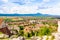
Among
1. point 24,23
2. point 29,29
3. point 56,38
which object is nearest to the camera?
point 56,38

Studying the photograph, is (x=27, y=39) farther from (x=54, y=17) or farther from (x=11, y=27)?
(x=54, y=17)

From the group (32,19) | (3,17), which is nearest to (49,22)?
(32,19)

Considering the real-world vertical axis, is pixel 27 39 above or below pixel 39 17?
below

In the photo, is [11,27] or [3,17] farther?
[3,17]

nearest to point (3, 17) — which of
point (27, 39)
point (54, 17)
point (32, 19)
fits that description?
point (32, 19)

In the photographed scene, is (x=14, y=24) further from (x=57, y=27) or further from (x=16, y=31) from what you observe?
(x=57, y=27)

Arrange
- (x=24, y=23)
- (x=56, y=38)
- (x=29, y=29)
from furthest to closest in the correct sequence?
(x=24, y=23), (x=29, y=29), (x=56, y=38)
